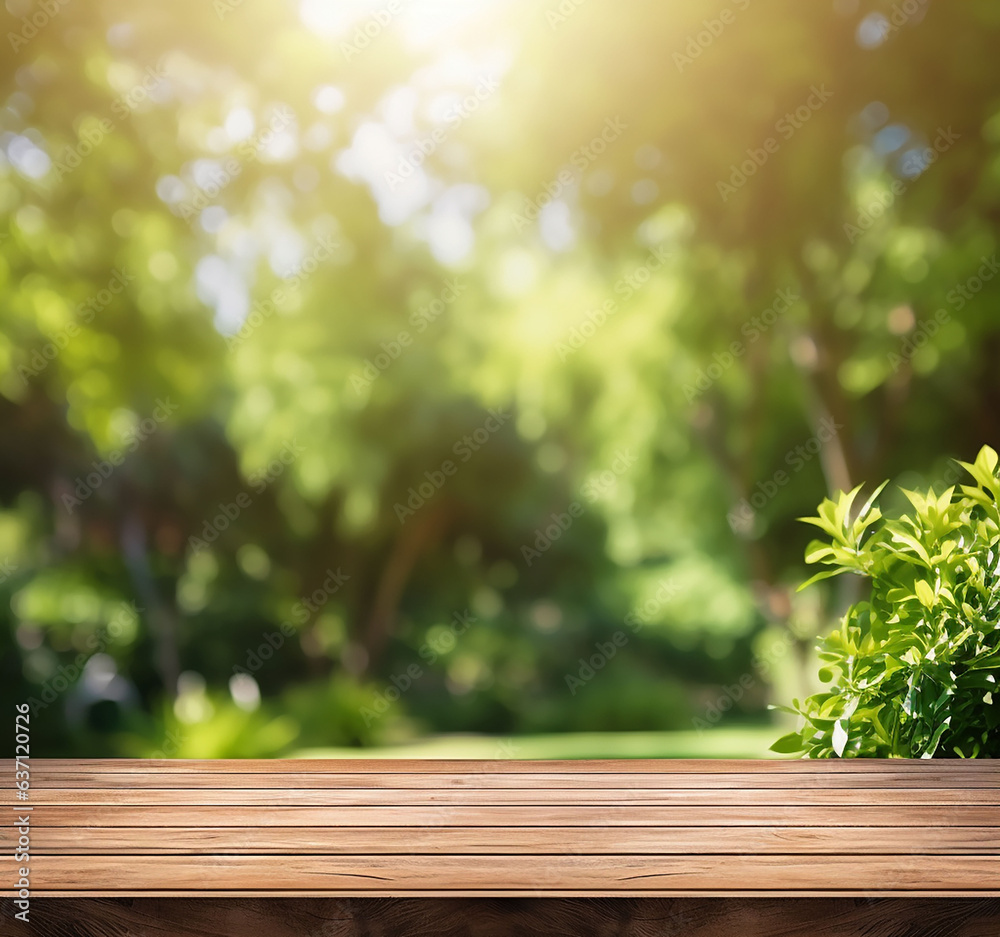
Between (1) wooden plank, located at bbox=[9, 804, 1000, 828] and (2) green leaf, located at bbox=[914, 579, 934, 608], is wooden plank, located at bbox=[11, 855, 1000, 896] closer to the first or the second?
(1) wooden plank, located at bbox=[9, 804, 1000, 828]

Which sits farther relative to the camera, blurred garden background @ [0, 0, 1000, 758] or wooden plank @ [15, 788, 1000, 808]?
blurred garden background @ [0, 0, 1000, 758]

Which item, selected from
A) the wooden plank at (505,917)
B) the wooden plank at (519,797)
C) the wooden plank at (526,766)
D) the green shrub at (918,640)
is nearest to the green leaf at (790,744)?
the green shrub at (918,640)

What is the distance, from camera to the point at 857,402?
21.6ft

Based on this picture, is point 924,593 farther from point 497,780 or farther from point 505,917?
point 505,917

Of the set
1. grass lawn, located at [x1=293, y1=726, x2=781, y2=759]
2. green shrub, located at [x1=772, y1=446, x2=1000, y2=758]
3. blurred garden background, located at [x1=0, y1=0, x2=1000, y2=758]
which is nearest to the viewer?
green shrub, located at [x1=772, y1=446, x2=1000, y2=758]

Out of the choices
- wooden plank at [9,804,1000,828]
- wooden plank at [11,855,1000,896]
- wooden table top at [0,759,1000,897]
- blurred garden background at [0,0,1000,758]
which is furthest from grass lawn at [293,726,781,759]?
wooden plank at [11,855,1000,896]

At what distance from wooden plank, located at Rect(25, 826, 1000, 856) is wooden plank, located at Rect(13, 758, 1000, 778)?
0.23 metres

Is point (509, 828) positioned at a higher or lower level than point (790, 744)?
higher

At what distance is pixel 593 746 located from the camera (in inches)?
287

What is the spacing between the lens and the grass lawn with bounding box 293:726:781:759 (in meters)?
6.71

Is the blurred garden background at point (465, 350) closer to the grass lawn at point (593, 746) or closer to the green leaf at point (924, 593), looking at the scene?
the grass lawn at point (593, 746)

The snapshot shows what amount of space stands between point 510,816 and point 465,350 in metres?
7.91

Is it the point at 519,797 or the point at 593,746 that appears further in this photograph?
the point at 593,746

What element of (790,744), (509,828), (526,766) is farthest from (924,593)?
(509,828)
